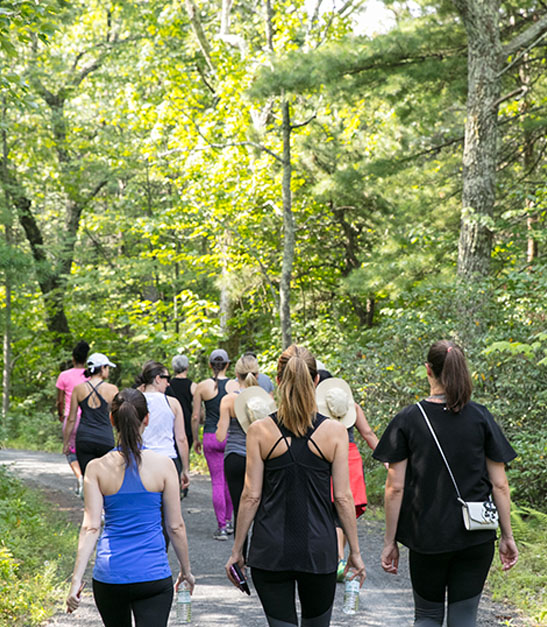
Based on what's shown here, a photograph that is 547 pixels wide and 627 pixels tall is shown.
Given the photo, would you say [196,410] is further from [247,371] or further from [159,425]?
[159,425]

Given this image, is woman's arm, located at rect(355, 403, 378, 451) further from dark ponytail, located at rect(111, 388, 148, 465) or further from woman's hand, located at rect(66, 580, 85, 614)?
woman's hand, located at rect(66, 580, 85, 614)

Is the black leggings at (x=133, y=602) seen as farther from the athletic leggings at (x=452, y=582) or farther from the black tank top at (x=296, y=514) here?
the athletic leggings at (x=452, y=582)

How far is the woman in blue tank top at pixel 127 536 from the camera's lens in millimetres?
3430

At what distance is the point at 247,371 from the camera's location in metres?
7.09

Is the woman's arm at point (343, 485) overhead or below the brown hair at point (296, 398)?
below

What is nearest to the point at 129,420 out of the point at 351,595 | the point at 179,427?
the point at 351,595

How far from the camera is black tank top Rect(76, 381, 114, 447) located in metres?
7.69

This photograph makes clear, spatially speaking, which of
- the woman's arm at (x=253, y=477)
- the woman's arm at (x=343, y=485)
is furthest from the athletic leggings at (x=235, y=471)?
the woman's arm at (x=253, y=477)

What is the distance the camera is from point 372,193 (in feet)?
51.5

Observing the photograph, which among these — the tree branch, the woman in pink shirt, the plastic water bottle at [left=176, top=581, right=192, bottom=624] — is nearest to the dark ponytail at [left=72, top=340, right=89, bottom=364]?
the woman in pink shirt

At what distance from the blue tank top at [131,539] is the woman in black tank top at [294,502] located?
1.54 ft

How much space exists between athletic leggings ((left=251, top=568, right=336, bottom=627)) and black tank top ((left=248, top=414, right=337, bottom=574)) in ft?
0.20

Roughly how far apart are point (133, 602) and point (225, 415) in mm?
3807

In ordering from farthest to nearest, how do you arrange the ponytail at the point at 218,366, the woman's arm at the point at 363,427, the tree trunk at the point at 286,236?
the tree trunk at the point at 286,236 → the ponytail at the point at 218,366 → the woman's arm at the point at 363,427
